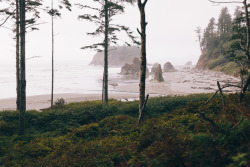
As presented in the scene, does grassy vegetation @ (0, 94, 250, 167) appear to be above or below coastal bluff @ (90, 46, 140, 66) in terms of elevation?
below

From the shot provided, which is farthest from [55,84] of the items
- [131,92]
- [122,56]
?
[122,56]

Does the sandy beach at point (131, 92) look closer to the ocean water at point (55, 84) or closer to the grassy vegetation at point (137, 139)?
the ocean water at point (55, 84)

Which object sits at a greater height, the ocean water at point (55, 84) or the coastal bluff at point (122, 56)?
the coastal bluff at point (122, 56)

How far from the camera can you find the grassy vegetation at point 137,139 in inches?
124

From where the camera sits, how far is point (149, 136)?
479 centimetres

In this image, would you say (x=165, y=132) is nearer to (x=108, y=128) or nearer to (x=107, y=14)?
(x=108, y=128)

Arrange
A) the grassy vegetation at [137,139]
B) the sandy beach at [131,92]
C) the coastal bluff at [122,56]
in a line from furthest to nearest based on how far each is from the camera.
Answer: the coastal bluff at [122,56], the sandy beach at [131,92], the grassy vegetation at [137,139]

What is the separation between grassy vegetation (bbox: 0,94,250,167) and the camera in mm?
3139

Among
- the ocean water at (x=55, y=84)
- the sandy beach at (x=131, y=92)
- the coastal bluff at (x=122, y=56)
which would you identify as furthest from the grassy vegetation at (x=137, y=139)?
the coastal bluff at (x=122, y=56)

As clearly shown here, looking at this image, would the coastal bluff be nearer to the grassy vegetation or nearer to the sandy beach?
the sandy beach

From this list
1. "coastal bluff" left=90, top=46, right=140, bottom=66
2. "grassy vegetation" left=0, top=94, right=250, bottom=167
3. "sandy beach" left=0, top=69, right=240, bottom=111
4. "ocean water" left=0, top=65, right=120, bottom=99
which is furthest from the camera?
"coastal bluff" left=90, top=46, right=140, bottom=66

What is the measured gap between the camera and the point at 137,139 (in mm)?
5379

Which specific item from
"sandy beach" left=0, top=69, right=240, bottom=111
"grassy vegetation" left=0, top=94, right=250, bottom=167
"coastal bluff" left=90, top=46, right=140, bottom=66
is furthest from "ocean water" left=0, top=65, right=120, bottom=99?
"coastal bluff" left=90, top=46, right=140, bottom=66

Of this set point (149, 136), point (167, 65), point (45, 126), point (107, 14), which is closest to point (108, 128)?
point (149, 136)
